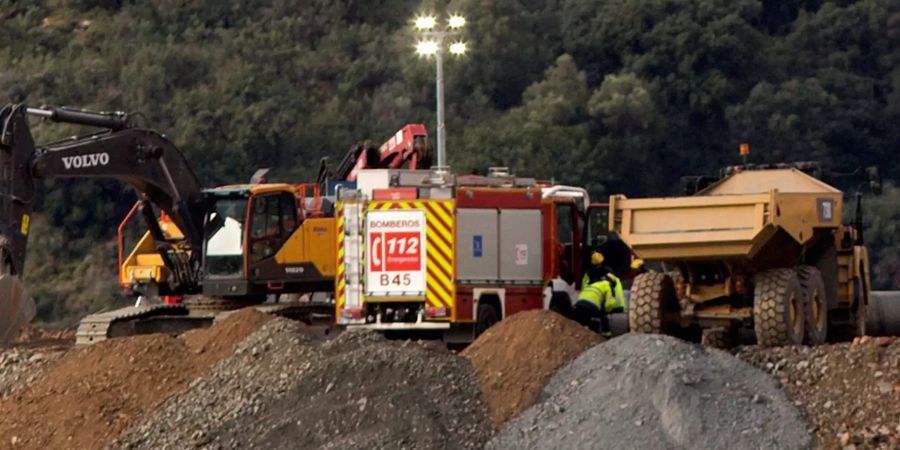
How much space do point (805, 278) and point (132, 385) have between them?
7903mm

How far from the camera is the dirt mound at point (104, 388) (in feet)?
66.6

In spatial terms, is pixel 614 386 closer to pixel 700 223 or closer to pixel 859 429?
pixel 859 429

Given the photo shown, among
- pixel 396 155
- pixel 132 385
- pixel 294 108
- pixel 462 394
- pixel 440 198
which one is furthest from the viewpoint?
pixel 294 108

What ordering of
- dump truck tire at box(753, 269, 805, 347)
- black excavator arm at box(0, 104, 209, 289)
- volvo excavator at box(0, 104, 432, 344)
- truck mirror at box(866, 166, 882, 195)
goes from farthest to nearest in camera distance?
volvo excavator at box(0, 104, 432, 344)
black excavator arm at box(0, 104, 209, 289)
truck mirror at box(866, 166, 882, 195)
dump truck tire at box(753, 269, 805, 347)

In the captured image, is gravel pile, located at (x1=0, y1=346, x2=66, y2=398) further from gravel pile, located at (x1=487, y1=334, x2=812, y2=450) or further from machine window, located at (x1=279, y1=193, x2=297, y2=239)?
gravel pile, located at (x1=487, y1=334, x2=812, y2=450)

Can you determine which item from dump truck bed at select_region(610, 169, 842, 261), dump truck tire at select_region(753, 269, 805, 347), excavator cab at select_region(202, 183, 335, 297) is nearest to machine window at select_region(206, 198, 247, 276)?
excavator cab at select_region(202, 183, 335, 297)

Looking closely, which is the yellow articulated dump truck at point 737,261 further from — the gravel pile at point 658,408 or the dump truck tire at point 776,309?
the gravel pile at point 658,408

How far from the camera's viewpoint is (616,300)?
93.6ft

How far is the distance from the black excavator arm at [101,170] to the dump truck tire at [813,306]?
10.5 metres

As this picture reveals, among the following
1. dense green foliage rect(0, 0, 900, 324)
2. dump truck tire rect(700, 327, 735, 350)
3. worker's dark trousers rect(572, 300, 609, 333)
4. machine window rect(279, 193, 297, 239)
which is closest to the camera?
dump truck tire rect(700, 327, 735, 350)

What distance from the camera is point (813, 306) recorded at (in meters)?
24.2

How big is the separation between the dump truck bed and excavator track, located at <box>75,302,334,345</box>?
7792 millimetres

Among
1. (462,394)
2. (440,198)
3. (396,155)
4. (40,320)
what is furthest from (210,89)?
(462,394)

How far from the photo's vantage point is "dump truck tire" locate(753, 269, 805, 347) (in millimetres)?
23031
